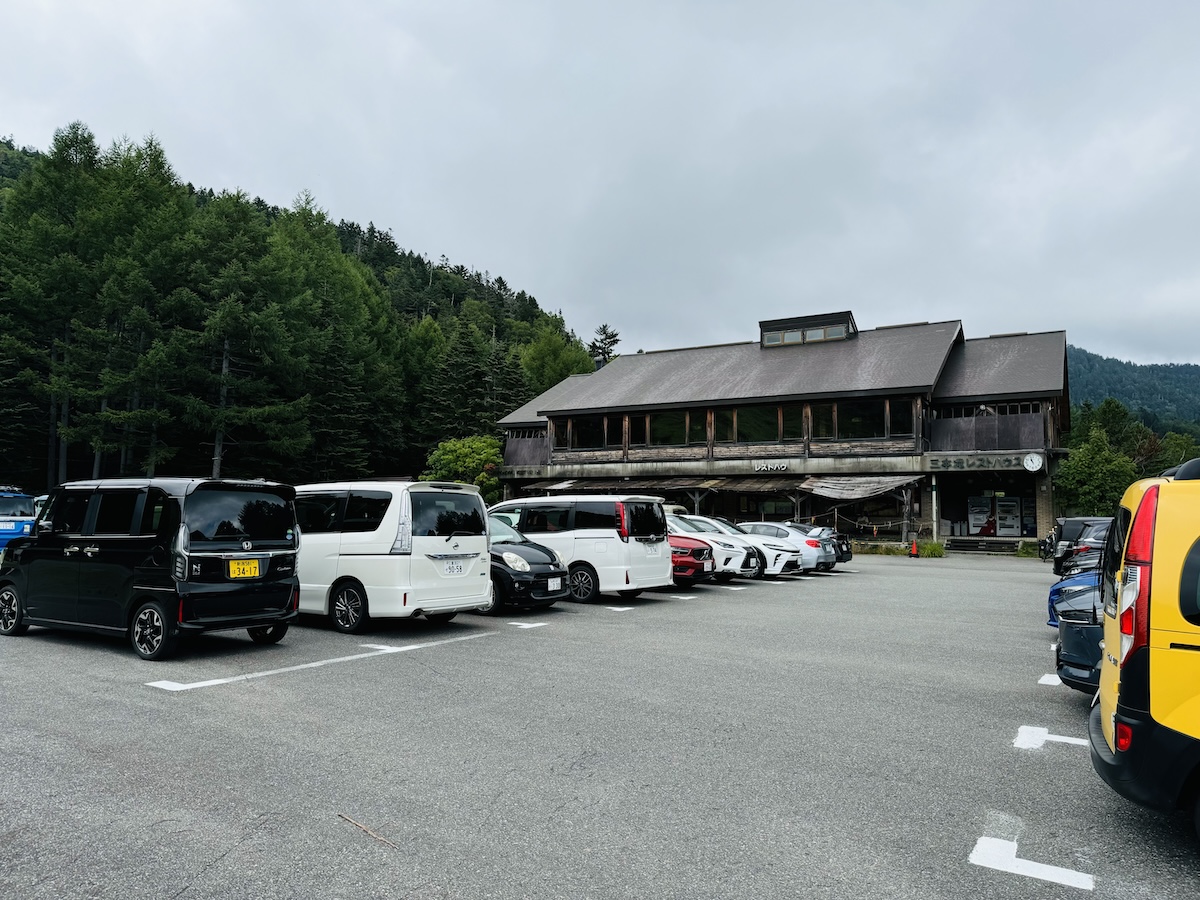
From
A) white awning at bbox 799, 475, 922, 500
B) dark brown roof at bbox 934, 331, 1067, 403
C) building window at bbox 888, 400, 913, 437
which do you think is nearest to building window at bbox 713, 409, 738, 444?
white awning at bbox 799, 475, 922, 500

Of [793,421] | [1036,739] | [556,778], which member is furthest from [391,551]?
[793,421]

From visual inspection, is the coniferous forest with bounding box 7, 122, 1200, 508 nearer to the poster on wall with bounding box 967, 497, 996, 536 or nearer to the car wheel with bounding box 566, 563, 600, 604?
the car wheel with bounding box 566, 563, 600, 604

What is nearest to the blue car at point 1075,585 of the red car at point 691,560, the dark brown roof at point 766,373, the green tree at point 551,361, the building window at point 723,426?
the red car at point 691,560

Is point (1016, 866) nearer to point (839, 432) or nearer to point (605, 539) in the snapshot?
point (605, 539)

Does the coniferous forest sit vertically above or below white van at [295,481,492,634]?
above

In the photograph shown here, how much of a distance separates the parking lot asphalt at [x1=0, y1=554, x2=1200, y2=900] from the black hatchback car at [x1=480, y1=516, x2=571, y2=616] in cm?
259

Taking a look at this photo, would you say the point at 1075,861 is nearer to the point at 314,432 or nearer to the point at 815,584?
the point at 815,584

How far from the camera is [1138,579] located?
341 centimetres

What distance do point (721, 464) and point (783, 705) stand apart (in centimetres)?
2881

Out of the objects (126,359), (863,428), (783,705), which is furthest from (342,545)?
(126,359)

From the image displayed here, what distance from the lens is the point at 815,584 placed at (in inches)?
674

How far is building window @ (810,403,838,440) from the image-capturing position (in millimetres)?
33031

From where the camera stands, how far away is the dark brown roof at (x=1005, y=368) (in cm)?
3053

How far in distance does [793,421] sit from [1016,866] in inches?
1240
